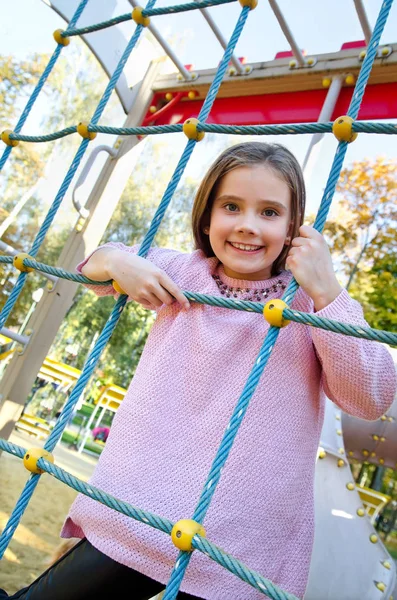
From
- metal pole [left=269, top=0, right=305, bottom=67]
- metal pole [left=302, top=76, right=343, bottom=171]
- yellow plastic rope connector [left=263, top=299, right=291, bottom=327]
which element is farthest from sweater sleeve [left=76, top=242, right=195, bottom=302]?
metal pole [left=269, top=0, right=305, bottom=67]

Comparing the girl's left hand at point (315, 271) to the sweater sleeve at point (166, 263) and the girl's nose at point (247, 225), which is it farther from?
the sweater sleeve at point (166, 263)

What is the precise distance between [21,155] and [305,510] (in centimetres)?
323

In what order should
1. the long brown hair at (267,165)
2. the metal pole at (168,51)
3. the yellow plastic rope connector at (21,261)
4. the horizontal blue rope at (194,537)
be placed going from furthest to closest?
the metal pole at (168,51), the yellow plastic rope connector at (21,261), the long brown hair at (267,165), the horizontal blue rope at (194,537)

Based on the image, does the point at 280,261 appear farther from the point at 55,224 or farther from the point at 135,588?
the point at 55,224

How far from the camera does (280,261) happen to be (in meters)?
0.86

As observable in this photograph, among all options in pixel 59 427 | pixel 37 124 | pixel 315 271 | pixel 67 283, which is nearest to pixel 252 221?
pixel 315 271

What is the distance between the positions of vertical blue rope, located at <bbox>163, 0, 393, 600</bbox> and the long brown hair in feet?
0.40

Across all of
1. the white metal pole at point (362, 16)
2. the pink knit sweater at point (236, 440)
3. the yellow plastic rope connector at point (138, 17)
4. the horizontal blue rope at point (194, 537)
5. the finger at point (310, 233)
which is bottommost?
the horizontal blue rope at point (194, 537)

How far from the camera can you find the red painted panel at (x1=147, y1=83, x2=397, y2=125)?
1641mm

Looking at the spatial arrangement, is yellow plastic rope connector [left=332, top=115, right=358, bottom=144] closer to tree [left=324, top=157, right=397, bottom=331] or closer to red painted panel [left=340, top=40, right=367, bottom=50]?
red painted panel [left=340, top=40, right=367, bottom=50]

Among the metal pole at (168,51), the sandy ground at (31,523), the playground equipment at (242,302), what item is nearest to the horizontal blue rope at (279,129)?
the playground equipment at (242,302)

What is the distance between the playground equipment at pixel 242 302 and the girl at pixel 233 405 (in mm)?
61

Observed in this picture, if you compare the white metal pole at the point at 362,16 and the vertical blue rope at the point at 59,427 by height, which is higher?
the white metal pole at the point at 362,16

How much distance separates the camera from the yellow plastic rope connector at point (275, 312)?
2.08 feet
